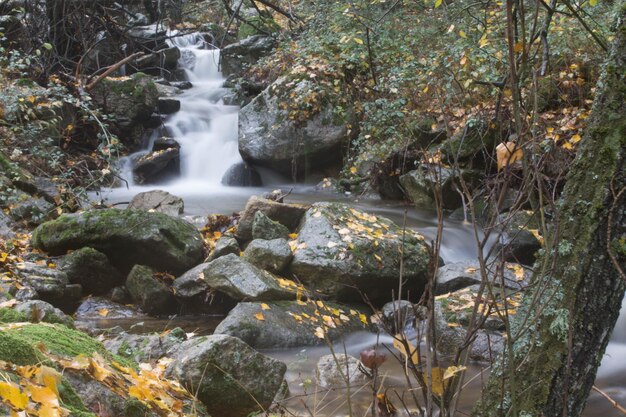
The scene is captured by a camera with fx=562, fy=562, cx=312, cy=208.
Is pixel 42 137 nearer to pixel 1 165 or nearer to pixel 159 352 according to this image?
pixel 1 165

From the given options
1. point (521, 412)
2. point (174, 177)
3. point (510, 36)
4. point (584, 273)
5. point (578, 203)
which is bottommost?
point (174, 177)

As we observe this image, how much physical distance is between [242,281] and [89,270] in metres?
1.92

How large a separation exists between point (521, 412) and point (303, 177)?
35.3ft

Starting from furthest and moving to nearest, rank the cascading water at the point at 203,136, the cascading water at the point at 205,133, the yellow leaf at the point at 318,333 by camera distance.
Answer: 1. the cascading water at the point at 205,133
2. the cascading water at the point at 203,136
3. the yellow leaf at the point at 318,333

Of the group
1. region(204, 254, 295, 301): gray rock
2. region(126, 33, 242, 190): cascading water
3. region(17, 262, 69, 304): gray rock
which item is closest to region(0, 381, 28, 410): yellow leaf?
region(204, 254, 295, 301): gray rock

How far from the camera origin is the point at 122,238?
6621 mm

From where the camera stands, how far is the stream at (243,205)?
15.3 ft

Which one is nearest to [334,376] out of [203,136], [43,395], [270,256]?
[270,256]

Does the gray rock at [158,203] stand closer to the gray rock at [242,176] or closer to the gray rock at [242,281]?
the gray rock at [242,281]

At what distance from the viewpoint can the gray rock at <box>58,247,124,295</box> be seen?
253 inches

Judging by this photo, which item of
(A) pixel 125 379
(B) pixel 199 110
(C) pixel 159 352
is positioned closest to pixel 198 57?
(B) pixel 199 110

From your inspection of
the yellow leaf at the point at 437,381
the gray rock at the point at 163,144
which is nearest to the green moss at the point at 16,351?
the yellow leaf at the point at 437,381

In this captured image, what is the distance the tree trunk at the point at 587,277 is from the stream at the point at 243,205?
60 centimetres

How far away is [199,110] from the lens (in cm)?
1467
